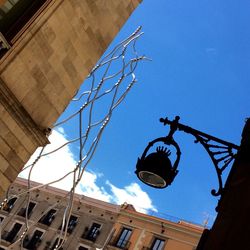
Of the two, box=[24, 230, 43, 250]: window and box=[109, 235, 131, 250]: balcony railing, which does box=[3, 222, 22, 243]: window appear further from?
box=[109, 235, 131, 250]: balcony railing

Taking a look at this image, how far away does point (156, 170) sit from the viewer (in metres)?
3.12

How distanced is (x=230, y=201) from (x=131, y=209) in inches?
1150

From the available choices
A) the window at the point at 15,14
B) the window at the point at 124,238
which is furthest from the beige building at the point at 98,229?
the window at the point at 15,14

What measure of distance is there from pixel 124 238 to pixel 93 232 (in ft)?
11.0

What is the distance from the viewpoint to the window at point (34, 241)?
3095 centimetres

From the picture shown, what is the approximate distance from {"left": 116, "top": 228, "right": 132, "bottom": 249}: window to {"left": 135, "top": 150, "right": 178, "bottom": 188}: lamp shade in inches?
1052

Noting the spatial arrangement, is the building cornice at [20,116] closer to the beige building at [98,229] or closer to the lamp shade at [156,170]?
the lamp shade at [156,170]

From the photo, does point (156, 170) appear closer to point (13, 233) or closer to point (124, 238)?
point (124, 238)

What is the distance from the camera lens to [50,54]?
246 inches

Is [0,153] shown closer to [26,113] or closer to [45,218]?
[26,113]

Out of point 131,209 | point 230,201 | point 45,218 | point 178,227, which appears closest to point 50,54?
point 230,201

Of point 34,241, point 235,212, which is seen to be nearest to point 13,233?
point 34,241

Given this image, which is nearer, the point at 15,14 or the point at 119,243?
the point at 15,14

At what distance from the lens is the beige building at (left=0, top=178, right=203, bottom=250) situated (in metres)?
27.8
